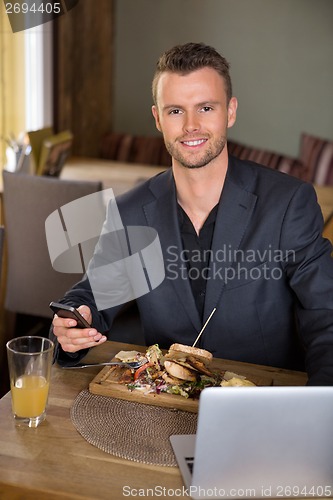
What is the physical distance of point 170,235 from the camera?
1.95 metres

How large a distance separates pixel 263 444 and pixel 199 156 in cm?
99

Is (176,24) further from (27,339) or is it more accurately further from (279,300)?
(27,339)

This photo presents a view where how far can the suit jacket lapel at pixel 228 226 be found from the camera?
187 centimetres

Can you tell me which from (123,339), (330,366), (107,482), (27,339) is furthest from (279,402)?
(123,339)

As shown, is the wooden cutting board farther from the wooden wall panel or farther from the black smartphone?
the wooden wall panel

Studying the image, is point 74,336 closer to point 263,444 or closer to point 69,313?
point 69,313

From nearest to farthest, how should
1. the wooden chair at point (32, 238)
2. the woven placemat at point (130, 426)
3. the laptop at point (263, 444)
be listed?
the laptop at point (263, 444) → the woven placemat at point (130, 426) → the wooden chair at point (32, 238)

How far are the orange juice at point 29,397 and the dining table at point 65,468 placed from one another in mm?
27

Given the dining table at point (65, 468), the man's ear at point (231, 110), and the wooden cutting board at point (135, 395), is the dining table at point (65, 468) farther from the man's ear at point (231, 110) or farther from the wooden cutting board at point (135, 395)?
the man's ear at point (231, 110)

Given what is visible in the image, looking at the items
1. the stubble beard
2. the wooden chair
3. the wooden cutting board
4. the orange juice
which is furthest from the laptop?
the wooden chair

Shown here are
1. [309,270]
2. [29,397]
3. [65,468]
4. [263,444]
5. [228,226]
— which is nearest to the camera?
[263,444]

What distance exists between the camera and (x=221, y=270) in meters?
1.86

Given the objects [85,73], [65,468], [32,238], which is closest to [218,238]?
[65,468]

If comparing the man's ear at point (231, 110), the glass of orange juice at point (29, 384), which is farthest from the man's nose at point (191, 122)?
the glass of orange juice at point (29, 384)
